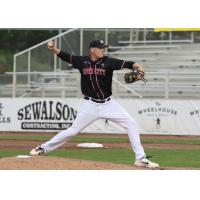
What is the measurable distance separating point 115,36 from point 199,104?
1014cm

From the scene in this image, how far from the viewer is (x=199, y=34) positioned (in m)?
43.0

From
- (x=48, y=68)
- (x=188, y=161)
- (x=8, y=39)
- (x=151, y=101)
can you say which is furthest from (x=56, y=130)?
(x=8, y=39)

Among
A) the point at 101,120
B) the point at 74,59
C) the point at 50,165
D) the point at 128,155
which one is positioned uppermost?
the point at 74,59

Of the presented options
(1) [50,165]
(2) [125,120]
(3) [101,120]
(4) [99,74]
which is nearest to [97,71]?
(4) [99,74]

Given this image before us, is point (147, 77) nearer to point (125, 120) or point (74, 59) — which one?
point (74, 59)

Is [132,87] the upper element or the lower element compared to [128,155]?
upper

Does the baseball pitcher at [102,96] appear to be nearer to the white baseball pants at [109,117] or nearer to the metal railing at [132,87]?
the white baseball pants at [109,117]

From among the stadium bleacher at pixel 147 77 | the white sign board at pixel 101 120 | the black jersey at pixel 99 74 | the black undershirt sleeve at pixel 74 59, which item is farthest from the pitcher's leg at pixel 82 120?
the stadium bleacher at pixel 147 77

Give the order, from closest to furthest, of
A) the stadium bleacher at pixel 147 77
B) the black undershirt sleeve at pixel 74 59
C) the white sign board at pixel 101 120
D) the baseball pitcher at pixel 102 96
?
the baseball pitcher at pixel 102 96, the black undershirt sleeve at pixel 74 59, the white sign board at pixel 101 120, the stadium bleacher at pixel 147 77

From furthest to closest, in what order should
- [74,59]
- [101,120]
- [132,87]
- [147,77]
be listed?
[147,77] < [132,87] < [101,120] < [74,59]

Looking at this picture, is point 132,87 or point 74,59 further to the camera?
point 132,87

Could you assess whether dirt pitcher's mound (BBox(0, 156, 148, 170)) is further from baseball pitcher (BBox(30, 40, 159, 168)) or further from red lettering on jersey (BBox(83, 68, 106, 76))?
red lettering on jersey (BBox(83, 68, 106, 76))

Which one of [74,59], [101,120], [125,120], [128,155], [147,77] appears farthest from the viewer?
[147,77]

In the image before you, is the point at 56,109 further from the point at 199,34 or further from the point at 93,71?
the point at 199,34
